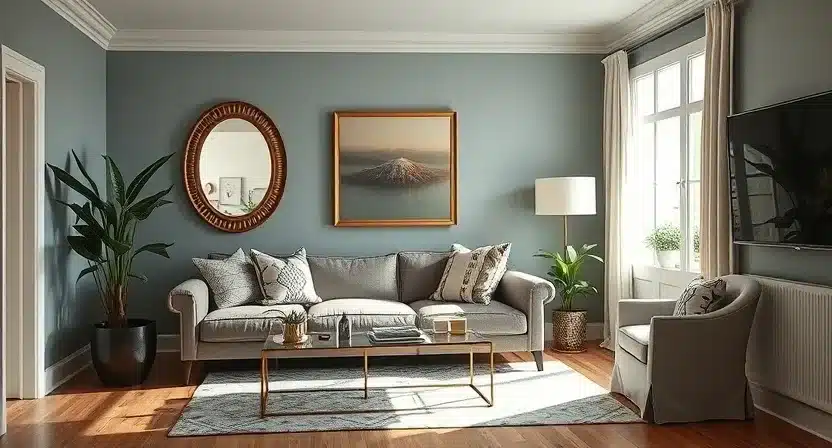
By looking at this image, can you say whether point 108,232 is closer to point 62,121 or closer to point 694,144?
point 62,121

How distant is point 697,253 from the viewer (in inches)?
237

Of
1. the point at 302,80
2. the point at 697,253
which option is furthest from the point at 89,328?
the point at 697,253

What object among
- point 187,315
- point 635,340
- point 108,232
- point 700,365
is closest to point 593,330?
point 635,340

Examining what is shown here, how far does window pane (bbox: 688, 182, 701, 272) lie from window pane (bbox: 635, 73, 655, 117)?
97 centimetres

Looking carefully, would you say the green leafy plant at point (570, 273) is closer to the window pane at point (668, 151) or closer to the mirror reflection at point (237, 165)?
the window pane at point (668, 151)

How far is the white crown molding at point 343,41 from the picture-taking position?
706 centimetres

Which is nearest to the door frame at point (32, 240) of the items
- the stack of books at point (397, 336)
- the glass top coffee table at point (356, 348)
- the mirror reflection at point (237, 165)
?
the glass top coffee table at point (356, 348)

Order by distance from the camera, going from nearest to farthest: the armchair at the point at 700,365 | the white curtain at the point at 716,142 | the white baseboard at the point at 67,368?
the armchair at the point at 700,365
the white curtain at the point at 716,142
the white baseboard at the point at 67,368

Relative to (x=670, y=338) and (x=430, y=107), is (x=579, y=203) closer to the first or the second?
(x=430, y=107)

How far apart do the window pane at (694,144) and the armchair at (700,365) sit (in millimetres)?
1425

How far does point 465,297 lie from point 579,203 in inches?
48.8

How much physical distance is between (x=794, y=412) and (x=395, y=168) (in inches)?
146

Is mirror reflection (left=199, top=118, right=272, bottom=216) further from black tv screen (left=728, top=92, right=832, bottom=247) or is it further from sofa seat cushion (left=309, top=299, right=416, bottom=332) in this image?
black tv screen (left=728, top=92, right=832, bottom=247)

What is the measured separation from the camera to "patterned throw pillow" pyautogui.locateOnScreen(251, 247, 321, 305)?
21.0 feet
